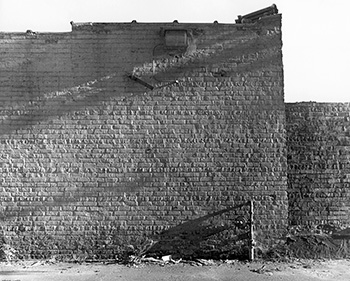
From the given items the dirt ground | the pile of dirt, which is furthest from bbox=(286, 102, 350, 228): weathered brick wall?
the dirt ground

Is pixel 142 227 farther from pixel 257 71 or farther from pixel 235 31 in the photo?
pixel 235 31

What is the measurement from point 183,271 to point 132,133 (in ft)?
8.85

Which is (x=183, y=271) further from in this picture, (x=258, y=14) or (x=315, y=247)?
(x=258, y=14)

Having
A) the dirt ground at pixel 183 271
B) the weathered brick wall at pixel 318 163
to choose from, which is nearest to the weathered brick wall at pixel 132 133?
the weathered brick wall at pixel 318 163

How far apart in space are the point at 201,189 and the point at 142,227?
133 centimetres

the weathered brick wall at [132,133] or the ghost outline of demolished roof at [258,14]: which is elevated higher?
the ghost outline of demolished roof at [258,14]

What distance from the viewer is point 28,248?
694 centimetres

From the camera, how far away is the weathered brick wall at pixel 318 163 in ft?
23.6

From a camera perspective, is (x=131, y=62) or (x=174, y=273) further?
(x=131, y=62)

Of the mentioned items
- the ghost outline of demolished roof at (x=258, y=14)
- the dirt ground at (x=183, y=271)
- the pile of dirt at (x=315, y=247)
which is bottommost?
the dirt ground at (x=183, y=271)

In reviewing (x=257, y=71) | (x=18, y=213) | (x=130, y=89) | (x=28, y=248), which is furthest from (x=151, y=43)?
(x=28, y=248)

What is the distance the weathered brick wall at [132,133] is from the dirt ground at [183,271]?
0.45 m

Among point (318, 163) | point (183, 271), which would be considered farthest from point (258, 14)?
point (183, 271)

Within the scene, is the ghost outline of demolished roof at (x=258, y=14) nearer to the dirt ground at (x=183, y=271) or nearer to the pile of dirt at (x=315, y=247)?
the pile of dirt at (x=315, y=247)
